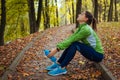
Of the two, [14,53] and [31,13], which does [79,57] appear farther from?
[31,13]

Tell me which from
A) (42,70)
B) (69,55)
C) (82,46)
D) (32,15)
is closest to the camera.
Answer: (69,55)

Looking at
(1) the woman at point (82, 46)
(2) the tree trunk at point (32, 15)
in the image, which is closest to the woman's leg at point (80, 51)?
(1) the woman at point (82, 46)

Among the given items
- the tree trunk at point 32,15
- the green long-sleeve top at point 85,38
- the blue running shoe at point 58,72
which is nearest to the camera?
the green long-sleeve top at point 85,38

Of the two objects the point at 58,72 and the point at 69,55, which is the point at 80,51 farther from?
the point at 58,72

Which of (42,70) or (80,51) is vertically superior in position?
(80,51)

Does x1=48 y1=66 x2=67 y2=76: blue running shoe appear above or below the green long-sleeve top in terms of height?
below

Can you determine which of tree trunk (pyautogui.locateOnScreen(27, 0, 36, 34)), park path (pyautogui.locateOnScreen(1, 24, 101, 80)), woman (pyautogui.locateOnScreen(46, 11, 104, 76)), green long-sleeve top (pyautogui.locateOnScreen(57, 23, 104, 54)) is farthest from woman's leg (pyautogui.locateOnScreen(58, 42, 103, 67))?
tree trunk (pyautogui.locateOnScreen(27, 0, 36, 34))

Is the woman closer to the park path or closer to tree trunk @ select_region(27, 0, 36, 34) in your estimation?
the park path

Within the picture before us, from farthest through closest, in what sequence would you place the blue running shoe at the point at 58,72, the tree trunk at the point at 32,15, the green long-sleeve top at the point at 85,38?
the tree trunk at the point at 32,15 < the blue running shoe at the point at 58,72 < the green long-sleeve top at the point at 85,38

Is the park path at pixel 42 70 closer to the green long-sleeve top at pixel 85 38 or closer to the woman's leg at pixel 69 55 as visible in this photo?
the woman's leg at pixel 69 55

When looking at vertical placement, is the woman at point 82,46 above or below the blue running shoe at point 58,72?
above

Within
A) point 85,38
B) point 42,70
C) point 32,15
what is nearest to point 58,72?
point 42,70

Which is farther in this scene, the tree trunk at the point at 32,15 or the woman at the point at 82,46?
the tree trunk at the point at 32,15

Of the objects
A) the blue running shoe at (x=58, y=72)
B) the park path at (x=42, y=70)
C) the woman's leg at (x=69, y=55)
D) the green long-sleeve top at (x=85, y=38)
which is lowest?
the park path at (x=42, y=70)
